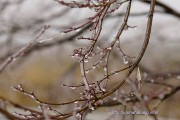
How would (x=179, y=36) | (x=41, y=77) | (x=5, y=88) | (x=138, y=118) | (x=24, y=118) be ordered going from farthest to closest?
(x=41, y=77)
(x=179, y=36)
(x=5, y=88)
(x=138, y=118)
(x=24, y=118)

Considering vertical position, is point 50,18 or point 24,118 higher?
point 50,18

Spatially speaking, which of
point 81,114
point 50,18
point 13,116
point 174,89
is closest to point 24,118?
point 13,116

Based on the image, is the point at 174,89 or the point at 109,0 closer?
the point at 109,0

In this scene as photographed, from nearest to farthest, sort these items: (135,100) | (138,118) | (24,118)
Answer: (24,118)
(138,118)
(135,100)

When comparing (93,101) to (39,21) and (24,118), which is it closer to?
(24,118)

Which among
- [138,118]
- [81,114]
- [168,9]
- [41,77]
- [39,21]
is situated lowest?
[81,114]

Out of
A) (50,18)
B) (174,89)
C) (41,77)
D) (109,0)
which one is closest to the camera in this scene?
(109,0)

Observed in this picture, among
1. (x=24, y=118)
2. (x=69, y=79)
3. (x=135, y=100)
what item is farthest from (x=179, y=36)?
(x=24, y=118)

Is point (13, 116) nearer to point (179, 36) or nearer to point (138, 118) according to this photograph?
point (138, 118)

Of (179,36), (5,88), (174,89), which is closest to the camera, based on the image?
(174,89)
